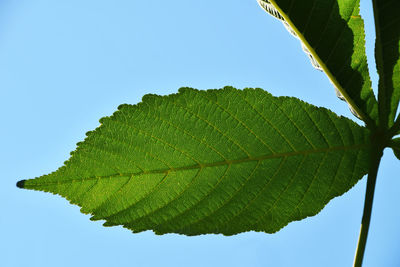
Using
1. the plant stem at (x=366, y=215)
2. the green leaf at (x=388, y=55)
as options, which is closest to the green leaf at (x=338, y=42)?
the green leaf at (x=388, y=55)

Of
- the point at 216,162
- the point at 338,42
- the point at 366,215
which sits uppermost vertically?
the point at 338,42

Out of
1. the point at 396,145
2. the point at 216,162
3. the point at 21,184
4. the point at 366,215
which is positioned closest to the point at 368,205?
the point at 366,215

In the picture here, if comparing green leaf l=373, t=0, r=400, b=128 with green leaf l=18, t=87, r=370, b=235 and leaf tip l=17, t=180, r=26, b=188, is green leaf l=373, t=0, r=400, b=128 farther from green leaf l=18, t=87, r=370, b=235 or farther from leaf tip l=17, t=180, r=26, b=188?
leaf tip l=17, t=180, r=26, b=188

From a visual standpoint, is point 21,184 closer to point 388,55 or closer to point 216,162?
point 216,162

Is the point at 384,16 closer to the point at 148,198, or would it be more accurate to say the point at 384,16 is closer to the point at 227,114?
the point at 227,114

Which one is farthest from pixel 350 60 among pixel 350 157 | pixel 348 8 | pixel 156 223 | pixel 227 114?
pixel 156 223
